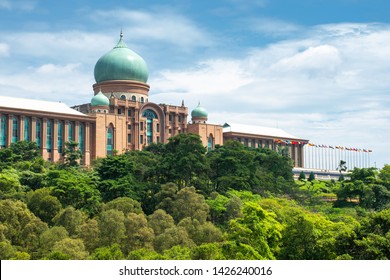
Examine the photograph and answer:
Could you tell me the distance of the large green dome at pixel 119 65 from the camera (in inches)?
3076

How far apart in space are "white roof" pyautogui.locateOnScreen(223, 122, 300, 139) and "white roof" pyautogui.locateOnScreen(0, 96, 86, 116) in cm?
2391

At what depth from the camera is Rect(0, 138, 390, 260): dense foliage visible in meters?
29.8

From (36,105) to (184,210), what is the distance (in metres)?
36.6

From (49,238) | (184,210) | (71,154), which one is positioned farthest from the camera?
(71,154)

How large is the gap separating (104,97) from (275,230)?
156 feet

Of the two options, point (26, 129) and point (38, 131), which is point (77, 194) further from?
point (38, 131)

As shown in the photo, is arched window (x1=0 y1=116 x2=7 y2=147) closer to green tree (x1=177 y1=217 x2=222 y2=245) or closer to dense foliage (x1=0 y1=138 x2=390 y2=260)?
dense foliage (x1=0 y1=138 x2=390 y2=260)

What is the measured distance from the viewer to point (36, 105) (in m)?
72.9

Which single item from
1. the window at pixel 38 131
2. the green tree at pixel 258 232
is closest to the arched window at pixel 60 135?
the window at pixel 38 131

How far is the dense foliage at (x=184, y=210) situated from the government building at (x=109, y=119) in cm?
829

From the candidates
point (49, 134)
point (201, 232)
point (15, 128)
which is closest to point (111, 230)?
point (201, 232)

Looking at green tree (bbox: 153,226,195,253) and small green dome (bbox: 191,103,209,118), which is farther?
small green dome (bbox: 191,103,209,118)

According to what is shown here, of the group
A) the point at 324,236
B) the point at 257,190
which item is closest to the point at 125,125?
the point at 257,190

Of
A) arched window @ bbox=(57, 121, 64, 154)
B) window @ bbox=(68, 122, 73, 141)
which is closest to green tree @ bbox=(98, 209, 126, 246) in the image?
arched window @ bbox=(57, 121, 64, 154)
